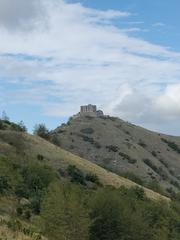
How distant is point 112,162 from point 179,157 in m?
42.8

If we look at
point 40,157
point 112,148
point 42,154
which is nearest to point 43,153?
point 42,154

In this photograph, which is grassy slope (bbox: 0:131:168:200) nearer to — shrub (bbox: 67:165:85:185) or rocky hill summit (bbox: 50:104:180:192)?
shrub (bbox: 67:165:85:185)

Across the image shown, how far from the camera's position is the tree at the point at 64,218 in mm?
50094

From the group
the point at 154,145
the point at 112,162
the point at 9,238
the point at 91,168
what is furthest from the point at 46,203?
the point at 154,145

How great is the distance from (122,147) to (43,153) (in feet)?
234

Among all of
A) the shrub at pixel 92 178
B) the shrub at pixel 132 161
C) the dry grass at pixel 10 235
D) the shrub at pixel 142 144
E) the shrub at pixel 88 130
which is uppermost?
the shrub at pixel 88 130

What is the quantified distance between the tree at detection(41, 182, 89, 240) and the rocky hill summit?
83.6m

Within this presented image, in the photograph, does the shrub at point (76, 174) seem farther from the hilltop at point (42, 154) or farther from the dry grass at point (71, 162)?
the dry grass at point (71, 162)

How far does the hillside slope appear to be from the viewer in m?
151

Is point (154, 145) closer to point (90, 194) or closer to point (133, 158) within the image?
point (133, 158)

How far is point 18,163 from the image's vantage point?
79000mm

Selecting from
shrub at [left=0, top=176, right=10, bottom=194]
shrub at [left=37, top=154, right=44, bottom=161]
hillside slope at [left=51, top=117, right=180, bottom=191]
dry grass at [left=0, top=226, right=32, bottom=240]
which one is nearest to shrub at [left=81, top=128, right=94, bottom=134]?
hillside slope at [left=51, top=117, right=180, bottom=191]

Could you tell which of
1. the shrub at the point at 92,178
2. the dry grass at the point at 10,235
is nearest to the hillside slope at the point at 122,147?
the shrub at the point at 92,178

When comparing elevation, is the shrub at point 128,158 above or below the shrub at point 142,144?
below
